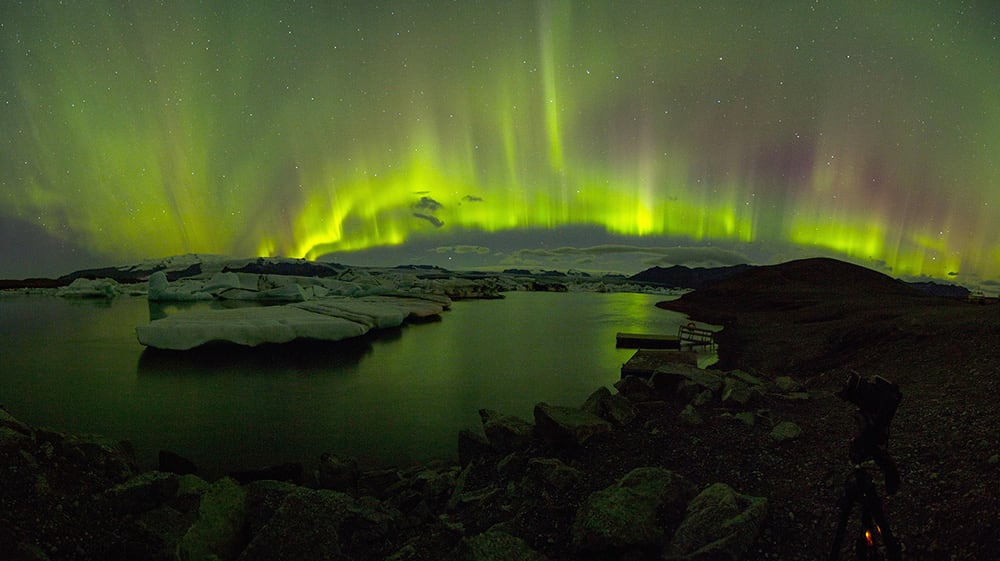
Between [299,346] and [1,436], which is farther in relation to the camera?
[299,346]

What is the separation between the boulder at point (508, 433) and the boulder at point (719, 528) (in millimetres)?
4204

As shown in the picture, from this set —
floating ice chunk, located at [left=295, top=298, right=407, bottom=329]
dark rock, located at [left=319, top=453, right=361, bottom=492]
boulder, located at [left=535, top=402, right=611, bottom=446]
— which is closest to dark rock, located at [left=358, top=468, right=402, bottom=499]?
dark rock, located at [left=319, top=453, right=361, bottom=492]

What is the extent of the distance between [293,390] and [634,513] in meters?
18.8

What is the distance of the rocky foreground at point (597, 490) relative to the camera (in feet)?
15.6

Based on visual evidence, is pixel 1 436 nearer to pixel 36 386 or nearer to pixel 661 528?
pixel 661 528

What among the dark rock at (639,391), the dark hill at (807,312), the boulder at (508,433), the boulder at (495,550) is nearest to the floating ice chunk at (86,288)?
the boulder at (508,433)

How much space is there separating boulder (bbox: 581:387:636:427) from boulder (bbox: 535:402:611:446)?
396 mm

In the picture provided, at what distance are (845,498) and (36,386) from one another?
2961 centimetres

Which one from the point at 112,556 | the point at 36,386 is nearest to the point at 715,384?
the point at 112,556

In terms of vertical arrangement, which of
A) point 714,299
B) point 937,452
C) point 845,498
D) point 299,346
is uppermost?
point 845,498

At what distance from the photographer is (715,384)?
10.2m

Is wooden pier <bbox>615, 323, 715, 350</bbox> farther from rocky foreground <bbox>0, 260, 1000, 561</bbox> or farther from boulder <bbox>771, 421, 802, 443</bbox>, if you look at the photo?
boulder <bbox>771, 421, 802, 443</bbox>

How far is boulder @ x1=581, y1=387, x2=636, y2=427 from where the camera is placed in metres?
8.91

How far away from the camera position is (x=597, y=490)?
20.9 ft
